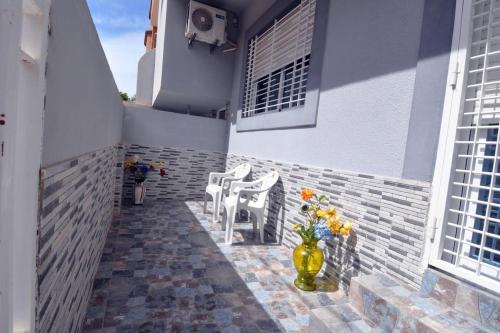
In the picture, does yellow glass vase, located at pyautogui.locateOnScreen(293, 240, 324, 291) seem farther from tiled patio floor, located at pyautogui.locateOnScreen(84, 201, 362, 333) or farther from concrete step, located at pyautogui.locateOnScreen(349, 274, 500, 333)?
concrete step, located at pyautogui.locateOnScreen(349, 274, 500, 333)

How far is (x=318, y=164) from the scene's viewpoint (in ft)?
10.1

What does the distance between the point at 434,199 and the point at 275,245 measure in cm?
224

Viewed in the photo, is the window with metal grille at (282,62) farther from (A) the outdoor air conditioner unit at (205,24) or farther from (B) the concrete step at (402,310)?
(B) the concrete step at (402,310)

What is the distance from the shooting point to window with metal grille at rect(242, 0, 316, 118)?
3.62m

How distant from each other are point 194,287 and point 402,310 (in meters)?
1.65

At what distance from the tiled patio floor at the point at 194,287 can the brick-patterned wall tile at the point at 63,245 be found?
0.43m

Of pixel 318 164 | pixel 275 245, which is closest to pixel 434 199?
pixel 318 164

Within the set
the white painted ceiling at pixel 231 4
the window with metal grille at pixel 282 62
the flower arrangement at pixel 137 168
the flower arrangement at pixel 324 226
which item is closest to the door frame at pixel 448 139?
the flower arrangement at pixel 324 226

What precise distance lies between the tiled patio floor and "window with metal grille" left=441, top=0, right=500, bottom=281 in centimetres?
110

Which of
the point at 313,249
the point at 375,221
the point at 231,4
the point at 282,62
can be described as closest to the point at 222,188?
the point at 282,62

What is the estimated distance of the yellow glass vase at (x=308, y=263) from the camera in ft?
8.20

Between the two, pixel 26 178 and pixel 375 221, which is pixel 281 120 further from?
pixel 26 178

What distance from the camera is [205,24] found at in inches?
211

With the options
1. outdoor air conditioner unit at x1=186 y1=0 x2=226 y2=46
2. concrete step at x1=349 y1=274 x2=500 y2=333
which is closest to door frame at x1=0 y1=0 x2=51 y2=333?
concrete step at x1=349 y1=274 x2=500 y2=333
